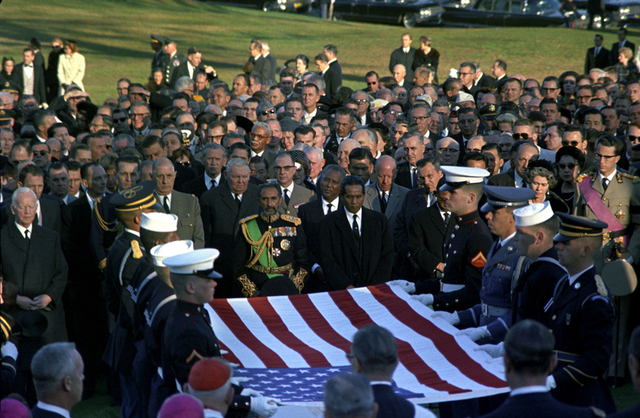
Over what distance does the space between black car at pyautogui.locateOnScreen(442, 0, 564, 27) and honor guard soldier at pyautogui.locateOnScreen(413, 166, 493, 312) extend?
22.0 metres

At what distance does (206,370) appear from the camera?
10.6 ft

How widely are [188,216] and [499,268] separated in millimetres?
3057

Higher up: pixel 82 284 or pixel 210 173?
pixel 210 173

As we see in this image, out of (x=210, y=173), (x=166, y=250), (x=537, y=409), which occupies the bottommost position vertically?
(x=210, y=173)

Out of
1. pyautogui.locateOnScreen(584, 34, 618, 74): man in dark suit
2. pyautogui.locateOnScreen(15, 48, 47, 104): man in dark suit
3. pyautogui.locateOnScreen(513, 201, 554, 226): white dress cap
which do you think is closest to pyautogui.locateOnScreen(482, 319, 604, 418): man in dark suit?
pyautogui.locateOnScreen(513, 201, 554, 226): white dress cap

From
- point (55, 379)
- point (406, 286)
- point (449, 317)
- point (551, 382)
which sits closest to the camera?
point (55, 379)

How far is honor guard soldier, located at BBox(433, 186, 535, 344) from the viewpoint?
195 inches

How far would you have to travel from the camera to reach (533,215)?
4660mm

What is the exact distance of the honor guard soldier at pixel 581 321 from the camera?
4102 millimetres

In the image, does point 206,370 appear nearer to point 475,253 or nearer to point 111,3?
point 475,253

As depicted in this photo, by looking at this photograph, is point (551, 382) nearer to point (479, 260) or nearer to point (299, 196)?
point (479, 260)

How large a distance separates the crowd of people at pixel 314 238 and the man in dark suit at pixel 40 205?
0.06 feet

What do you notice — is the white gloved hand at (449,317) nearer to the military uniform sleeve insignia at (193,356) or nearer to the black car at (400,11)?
the military uniform sleeve insignia at (193,356)

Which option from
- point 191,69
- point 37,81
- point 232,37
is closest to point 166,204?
point 191,69
